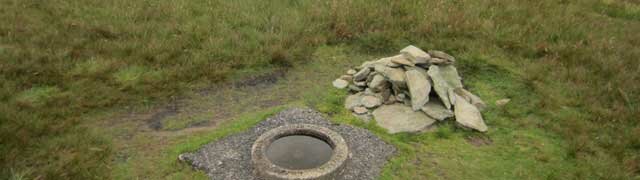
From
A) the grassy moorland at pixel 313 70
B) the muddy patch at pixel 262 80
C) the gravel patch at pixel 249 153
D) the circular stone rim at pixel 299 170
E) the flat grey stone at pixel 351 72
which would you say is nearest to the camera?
the circular stone rim at pixel 299 170

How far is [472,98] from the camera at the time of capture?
7.54 metres

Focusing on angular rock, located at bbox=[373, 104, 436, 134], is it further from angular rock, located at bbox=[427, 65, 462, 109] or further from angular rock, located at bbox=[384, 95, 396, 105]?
angular rock, located at bbox=[427, 65, 462, 109]

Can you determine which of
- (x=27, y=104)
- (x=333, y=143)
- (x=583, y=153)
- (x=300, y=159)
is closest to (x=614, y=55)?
(x=583, y=153)

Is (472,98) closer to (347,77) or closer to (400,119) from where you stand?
(400,119)

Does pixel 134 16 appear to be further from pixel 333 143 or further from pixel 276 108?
pixel 333 143

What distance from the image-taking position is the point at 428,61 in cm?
773

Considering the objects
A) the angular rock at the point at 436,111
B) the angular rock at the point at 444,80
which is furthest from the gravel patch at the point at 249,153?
the angular rock at the point at 444,80

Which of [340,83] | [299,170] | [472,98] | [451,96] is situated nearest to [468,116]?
[451,96]

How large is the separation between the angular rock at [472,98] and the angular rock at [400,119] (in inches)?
38.7

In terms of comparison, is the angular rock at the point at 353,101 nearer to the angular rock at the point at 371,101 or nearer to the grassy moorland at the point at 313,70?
the angular rock at the point at 371,101

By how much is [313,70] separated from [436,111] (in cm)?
287

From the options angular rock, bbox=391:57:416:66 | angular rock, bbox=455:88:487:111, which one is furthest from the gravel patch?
angular rock, bbox=455:88:487:111

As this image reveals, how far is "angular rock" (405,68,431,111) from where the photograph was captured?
695cm

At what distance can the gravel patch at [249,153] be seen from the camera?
224 inches
